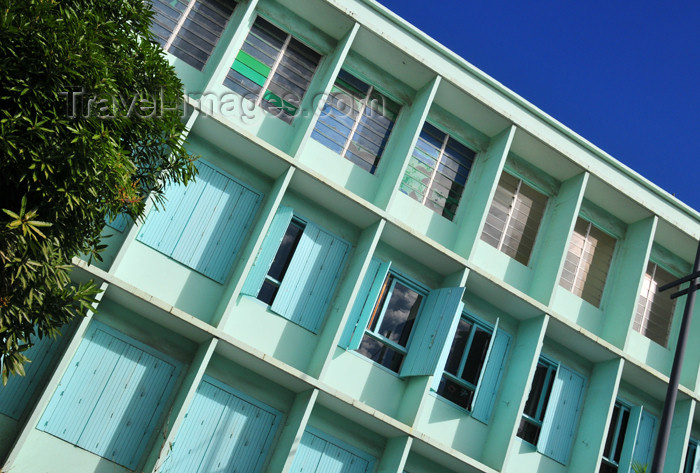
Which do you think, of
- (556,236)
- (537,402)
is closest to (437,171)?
(556,236)

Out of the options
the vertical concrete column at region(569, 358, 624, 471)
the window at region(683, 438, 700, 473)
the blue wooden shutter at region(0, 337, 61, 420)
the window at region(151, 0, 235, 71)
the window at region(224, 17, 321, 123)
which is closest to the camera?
the blue wooden shutter at region(0, 337, 61, 420)

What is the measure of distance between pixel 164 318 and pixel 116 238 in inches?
60.1

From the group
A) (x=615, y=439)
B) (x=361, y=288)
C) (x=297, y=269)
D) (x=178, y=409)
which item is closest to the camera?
(x=178, y=409)

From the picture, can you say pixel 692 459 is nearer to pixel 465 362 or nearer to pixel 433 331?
pixel 465 362

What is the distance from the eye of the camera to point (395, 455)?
37.9 ft

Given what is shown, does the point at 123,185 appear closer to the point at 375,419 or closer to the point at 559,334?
the point at 375,419

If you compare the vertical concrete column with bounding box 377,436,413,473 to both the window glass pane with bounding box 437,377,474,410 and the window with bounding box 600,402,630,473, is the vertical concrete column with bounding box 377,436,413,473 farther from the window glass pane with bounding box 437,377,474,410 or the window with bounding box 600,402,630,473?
the window with bounding box 600,402,630,473

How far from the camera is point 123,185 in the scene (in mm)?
7676

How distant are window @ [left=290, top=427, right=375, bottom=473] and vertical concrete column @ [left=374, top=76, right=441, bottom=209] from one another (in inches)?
171

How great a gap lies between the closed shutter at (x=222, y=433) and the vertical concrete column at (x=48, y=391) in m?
2.07

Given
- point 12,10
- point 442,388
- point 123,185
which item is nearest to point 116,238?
point 123,185

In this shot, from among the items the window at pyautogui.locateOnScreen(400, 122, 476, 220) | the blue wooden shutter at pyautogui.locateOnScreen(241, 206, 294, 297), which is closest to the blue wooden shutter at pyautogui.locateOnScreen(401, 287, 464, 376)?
the window at pyautogui.locateOnScreen(400, 122, 476, 220)

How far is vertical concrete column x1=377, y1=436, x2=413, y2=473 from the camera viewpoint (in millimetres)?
11305

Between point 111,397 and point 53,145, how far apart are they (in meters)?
5.01
